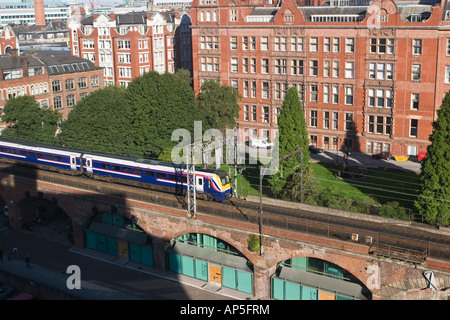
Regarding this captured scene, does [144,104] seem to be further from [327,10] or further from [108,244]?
[327,10]

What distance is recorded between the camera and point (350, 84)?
78.6 metres

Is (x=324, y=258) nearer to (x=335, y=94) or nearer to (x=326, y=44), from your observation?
(x=335, y=94)

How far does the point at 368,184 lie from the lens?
6619 centimetres

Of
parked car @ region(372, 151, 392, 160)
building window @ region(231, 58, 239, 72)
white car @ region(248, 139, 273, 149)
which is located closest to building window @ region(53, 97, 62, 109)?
building window @ region(231, 58, 239, 72)

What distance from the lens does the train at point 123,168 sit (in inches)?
2073

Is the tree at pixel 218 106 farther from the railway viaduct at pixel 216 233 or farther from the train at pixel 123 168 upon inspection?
the railway viaduct at pixel 216 233

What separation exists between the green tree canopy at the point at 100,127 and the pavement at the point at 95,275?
45.4 ft

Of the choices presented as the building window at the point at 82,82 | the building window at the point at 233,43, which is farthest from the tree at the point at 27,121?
the building window at the point at 233,43

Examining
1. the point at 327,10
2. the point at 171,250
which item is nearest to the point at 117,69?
the point at 327,10

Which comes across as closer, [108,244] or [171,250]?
[171,250]

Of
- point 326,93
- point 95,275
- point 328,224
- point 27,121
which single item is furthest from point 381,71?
point 27,121

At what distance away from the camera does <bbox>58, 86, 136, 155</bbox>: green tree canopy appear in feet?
229

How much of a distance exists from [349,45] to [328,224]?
4148cm

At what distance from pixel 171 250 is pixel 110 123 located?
82.5ft
